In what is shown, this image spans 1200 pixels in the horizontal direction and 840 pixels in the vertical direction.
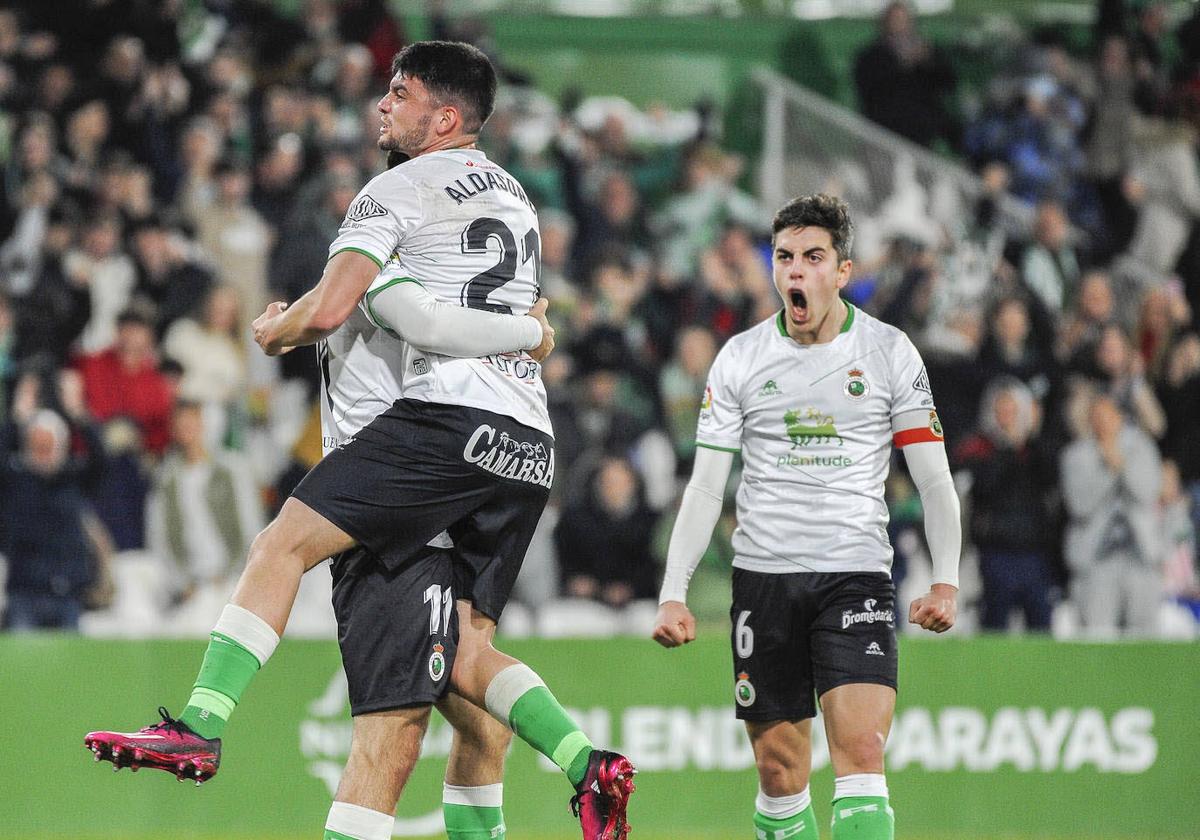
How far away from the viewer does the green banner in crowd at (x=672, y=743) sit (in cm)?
941

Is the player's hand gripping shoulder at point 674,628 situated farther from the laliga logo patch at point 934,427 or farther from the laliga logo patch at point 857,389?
the laliga logo patch at point 934,427

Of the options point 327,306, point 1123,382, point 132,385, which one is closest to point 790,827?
point 327,306

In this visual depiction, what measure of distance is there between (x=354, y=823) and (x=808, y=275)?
2.67m

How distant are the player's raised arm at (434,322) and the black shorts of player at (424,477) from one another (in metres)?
0.21

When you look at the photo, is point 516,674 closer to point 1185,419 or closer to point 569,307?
point 569,307

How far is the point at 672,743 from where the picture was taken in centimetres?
974

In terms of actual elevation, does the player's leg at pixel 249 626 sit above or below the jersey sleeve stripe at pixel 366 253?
below

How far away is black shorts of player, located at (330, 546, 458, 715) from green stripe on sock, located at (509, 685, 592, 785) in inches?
11.4

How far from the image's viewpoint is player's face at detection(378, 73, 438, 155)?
18.3 feet

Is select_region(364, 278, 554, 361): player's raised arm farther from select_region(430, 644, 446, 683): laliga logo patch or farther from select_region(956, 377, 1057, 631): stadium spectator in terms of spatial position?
select_region(956, 377, 1057, 631): stadium spectator

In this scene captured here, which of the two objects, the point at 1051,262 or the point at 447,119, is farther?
→ the point at 1051,262

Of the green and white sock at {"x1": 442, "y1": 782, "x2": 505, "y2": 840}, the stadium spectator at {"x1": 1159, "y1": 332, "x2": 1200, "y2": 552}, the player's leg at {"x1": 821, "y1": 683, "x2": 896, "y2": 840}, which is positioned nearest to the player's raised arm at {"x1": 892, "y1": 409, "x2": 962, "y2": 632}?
the player's leg at {"x1": 821, "y1": 683, "x2": 896, "y2": 840}

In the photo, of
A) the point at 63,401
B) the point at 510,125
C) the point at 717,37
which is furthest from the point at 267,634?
the point at 717,37

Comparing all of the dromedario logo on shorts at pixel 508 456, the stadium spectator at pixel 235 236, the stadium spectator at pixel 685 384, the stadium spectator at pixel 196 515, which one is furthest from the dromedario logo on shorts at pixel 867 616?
the stadium spectator at pixel 235 236
